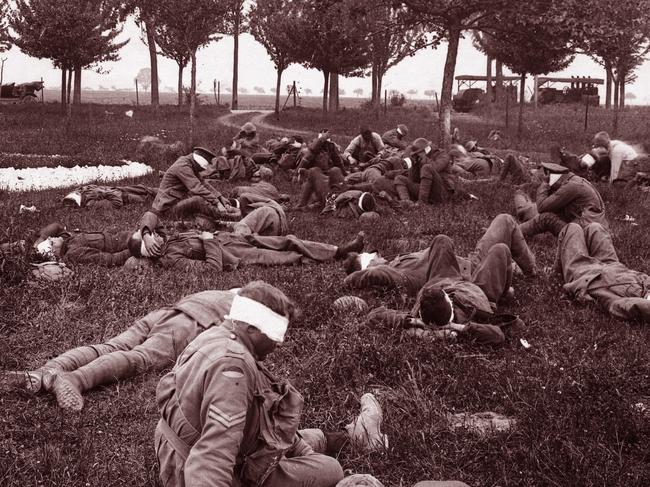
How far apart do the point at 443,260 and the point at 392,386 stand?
2.09 metres

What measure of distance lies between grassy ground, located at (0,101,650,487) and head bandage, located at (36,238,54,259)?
0.50m

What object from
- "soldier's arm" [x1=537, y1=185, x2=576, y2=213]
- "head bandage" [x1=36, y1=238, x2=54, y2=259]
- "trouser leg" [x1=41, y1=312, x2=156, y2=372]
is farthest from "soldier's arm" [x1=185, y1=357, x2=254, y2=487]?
"soldier's arm" [x1=537, y1=185, x2=576, y2=213]

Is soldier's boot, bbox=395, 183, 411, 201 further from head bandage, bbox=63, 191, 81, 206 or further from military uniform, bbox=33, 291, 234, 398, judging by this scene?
military uniform, bbox=33, 291, 234, 398

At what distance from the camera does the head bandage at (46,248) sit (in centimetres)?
871

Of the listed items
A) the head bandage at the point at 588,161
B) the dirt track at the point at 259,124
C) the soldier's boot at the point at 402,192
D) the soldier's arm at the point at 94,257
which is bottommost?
the soldier's arm at the point at 94,257

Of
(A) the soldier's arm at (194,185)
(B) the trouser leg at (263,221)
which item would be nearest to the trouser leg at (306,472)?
(B) the trouser leg at (263,221)

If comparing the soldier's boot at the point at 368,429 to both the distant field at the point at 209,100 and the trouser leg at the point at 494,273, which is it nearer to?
the trouser leg at the point at 494,273

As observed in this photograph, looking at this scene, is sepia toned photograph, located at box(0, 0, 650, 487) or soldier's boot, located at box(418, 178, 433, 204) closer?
sepia toned photograph, located at box(0, 0, 650, 487)

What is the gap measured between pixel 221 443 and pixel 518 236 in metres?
5.99

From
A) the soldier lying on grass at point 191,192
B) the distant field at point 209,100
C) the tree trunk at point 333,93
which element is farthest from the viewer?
the distant field at point 209,100

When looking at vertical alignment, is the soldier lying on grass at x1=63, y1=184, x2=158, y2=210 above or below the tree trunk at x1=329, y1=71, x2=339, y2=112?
below

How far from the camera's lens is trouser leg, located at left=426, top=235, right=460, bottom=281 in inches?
297

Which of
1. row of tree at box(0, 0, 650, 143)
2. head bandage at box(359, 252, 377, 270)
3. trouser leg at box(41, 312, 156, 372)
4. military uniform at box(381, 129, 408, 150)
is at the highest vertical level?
row of tree at box(0, 0, 650, 143)

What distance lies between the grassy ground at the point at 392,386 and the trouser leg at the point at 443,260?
17.5 inches
